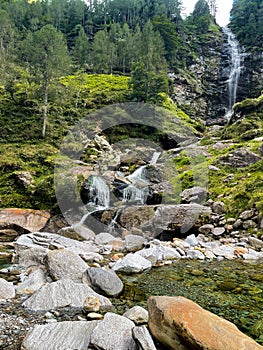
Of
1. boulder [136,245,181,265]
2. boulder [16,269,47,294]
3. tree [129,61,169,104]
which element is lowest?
boulder [136,245,181,265]

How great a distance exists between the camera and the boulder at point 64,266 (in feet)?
22.1

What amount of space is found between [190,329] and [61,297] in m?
2.98

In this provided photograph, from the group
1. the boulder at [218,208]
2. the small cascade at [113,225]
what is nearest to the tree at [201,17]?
the boulder at [218,208]

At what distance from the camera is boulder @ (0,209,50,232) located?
14.6m

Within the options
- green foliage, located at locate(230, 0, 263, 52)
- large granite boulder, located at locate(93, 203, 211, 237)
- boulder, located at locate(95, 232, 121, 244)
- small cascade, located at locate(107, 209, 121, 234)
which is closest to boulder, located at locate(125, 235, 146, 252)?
boulder, located at locate(95, 232, 121, 244)

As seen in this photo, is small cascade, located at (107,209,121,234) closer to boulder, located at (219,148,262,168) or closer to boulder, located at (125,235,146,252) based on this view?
boulder, located at (125,235,146,252)

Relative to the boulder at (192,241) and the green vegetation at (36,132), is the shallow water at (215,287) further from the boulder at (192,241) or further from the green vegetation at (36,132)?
the green vegetation at (36,132)

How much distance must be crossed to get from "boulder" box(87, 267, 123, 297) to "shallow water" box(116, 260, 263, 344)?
8.9 inches

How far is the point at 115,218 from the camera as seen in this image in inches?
572

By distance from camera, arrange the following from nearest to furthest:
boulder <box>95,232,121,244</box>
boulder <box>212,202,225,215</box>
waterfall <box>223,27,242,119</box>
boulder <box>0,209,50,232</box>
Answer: boulder <box>95,232,121,244</box> < boulder <box>212,202,225,215</box> < boulder <box>0,209,50,232</box> < waterfall <box>223,27,242,119</box>

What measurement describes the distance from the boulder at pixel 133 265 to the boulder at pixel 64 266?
54.0 inches

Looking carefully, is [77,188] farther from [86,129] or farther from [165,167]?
[86,129]

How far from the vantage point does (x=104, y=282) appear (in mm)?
6230

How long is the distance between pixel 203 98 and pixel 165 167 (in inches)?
1211
